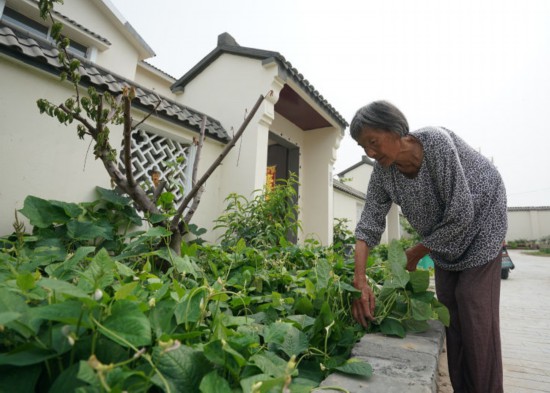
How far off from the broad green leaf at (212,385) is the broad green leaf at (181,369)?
0.04 metres

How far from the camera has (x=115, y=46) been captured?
7875mm

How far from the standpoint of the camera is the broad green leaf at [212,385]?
57cm

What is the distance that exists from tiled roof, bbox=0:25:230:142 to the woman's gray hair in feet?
6.48

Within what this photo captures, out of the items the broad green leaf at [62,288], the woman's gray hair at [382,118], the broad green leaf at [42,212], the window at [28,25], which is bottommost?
the broad green leaf at [62,288]

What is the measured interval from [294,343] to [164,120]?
293 cm

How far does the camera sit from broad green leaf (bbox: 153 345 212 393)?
593 mm

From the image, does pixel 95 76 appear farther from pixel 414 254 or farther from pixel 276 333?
pixel 414 254

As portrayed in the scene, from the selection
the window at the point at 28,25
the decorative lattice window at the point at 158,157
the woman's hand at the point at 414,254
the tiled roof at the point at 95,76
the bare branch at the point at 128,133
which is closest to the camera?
the bare branch at the point at 128,133

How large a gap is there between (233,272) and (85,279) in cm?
98

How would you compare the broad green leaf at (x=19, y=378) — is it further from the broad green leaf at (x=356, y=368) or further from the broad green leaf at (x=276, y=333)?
the broad green leaf at (x=356, y=368)

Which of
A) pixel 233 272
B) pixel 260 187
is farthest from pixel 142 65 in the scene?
pixel 233 272

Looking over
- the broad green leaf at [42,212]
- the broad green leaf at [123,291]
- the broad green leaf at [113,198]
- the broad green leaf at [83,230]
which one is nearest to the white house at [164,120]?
the broad green leaf at [113,198]

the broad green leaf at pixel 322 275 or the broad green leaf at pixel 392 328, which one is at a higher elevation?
the broad green leaf at pixel 322 275

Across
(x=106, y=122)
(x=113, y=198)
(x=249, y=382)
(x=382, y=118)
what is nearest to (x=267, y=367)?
(x=249, y=382)
